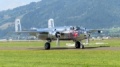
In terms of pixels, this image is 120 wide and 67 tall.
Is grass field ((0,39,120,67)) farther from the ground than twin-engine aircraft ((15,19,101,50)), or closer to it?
closer to it

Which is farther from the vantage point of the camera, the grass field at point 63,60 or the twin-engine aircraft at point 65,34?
the twin-engine aircraft at point 65,34

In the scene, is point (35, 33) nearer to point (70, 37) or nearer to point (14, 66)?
point (70, 37)

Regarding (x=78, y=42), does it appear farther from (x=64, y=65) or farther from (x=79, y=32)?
(x=64, y=65)

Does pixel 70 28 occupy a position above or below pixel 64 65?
above

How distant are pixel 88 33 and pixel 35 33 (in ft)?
27.9

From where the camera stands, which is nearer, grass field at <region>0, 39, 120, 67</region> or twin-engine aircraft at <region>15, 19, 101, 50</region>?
grass field at <region>0, 39, 120, 67</region>

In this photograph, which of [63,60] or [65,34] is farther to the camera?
[65,34]

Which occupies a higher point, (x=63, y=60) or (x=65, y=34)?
(x=65, y=34)

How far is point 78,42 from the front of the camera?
200 feet

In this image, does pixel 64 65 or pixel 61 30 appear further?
pixel 61 30

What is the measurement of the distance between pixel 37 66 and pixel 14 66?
1.73 metres

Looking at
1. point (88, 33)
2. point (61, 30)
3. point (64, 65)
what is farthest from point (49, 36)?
point (64, 65)

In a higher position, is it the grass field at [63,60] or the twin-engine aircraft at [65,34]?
the twin-engine aircraft at [65,34]

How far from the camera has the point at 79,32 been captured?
2307 inches
